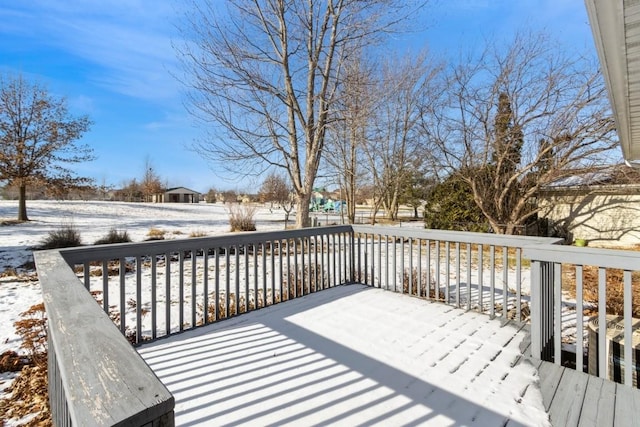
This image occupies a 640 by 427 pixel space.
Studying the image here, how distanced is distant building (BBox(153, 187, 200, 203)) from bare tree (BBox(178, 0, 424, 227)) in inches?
1553

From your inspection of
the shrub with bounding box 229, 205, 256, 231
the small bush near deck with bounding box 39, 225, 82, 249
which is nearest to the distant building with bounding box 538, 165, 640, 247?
the shrub with bounding box 229, 205, 256, 231

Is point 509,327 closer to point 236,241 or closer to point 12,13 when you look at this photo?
point 236,241

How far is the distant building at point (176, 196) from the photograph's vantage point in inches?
1636

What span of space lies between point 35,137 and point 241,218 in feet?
32.8

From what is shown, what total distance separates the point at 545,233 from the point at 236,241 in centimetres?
1241

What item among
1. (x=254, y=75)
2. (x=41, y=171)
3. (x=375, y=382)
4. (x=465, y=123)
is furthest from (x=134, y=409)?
(x=41, y=171)

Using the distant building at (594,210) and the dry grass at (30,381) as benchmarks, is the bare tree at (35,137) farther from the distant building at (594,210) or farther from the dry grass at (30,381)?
the distant building at (594,210)

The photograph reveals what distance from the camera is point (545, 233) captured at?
11492 mm

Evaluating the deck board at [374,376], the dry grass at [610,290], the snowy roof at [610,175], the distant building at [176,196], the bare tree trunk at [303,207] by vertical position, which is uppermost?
the distant building at [176,196]

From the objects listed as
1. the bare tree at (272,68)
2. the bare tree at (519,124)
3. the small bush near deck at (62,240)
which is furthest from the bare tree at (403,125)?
the small bush near deck at (62,240)

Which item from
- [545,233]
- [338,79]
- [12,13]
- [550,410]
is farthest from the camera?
[545,233]

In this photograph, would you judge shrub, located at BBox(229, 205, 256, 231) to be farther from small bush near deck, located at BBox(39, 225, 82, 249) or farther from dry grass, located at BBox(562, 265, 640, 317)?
dry grass, located at BBox(562, 265, 640, 317)

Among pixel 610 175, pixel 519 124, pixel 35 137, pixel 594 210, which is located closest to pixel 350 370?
pixel 519 124

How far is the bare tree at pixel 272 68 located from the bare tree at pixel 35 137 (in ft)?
38.1
